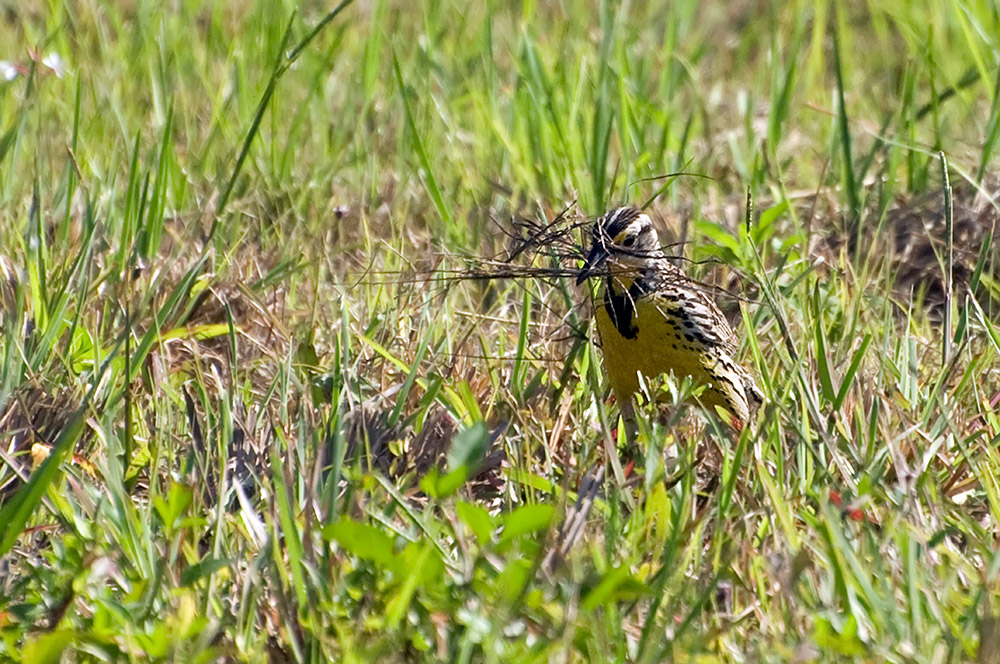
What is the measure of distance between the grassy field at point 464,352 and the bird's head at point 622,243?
3.3 inches

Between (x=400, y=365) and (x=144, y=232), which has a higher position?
(x=144, y=232)

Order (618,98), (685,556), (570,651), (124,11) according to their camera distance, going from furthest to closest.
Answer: (124,11), (618,98), (685,556), (570,651)

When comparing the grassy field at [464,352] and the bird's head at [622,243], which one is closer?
the grassy field at [464,352]

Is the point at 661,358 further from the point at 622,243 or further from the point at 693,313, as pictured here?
the point at 622,243

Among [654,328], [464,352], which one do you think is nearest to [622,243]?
[654,328]

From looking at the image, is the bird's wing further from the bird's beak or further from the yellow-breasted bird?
the bird's beak

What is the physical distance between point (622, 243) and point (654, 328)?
208 millimetres

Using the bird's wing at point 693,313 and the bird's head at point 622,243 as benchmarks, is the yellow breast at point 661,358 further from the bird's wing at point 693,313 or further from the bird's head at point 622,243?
the bird's head at point 622,243

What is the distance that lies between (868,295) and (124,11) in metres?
3.73

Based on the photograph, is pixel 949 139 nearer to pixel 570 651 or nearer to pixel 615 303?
pixel 615 303

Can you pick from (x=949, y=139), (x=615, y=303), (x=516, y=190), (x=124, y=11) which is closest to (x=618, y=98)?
(x=516, y=190)

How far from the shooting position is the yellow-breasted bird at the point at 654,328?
11.0 feet

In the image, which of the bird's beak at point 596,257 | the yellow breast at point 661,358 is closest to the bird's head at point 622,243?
the bird's beak at point 596,257

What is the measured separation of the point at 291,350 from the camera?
10.3 feet
